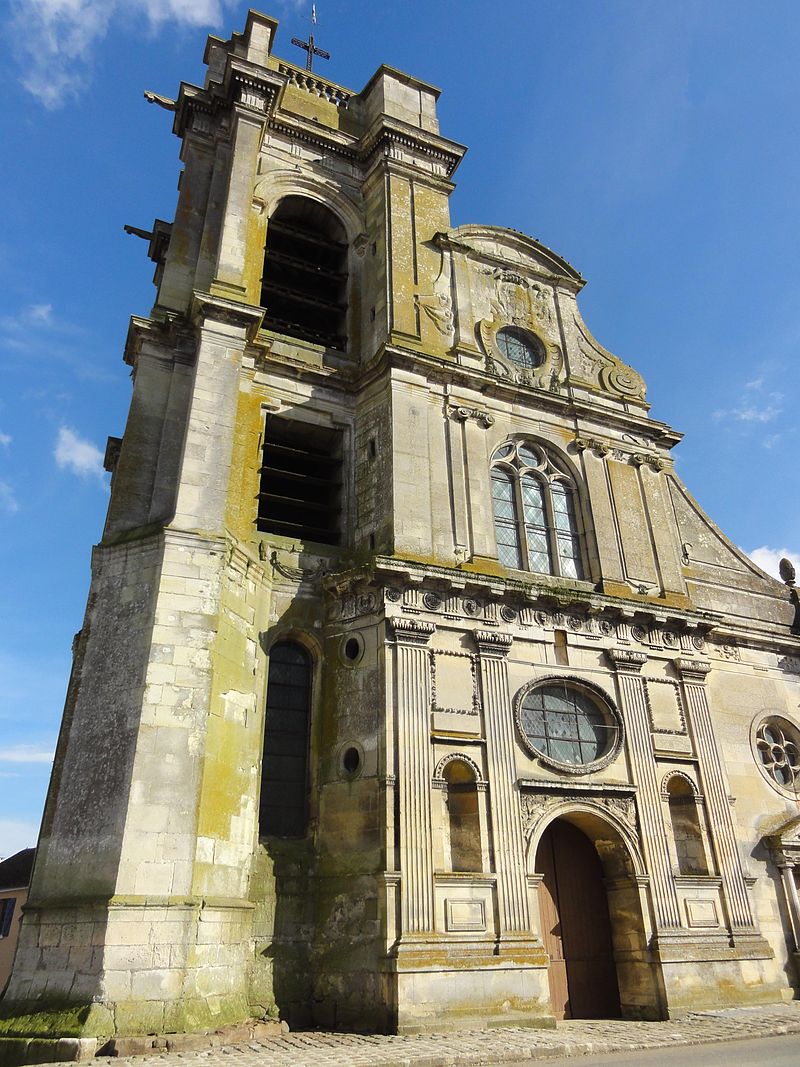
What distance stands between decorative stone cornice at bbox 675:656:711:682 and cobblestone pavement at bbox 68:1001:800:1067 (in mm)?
5190

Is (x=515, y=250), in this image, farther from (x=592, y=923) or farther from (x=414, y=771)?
(x=592, y=923)

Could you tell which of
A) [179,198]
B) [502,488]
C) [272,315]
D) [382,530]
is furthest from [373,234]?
[382,530]

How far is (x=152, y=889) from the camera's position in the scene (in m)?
9.62

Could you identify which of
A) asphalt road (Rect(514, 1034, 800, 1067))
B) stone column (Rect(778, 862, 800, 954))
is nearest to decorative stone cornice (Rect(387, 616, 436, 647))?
asphalt road (Rect(514, 1034, 800, 1067))

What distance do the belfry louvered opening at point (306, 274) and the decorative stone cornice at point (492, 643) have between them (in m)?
7.38

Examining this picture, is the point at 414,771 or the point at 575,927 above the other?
the point at 414,771

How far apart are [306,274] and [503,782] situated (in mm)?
12114

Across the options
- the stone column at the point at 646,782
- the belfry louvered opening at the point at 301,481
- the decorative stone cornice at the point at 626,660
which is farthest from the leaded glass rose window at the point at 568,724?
the belfry louvered opening at the point at 301,481

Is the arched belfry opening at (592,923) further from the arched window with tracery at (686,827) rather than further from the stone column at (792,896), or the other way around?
the stone column at (792,896)

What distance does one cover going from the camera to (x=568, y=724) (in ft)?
44.1

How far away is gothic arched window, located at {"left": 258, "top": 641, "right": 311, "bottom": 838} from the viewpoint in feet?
39.8

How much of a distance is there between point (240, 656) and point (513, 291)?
36.5ft

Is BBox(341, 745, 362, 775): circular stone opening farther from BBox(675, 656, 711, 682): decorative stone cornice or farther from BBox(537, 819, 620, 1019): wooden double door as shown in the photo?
BBox(675, 656, 711, 682): decorative stone cornice

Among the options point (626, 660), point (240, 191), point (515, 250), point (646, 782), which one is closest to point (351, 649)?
point (626, 660)
